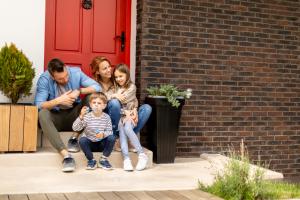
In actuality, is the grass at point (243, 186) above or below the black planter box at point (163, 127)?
below

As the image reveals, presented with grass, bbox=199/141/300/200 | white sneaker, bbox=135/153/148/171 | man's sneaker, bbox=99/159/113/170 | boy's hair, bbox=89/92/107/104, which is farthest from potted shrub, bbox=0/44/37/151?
grass, bbox=199/141/300/200

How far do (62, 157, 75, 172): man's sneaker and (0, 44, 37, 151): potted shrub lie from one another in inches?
17.8

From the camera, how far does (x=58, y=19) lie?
543 centimetres

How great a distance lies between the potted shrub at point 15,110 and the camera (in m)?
4.42

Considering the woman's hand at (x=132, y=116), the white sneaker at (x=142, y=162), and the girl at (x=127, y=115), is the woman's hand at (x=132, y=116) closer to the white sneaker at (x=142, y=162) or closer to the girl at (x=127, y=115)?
the girl at (x=127, y=115)

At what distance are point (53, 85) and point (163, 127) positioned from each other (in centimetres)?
Answer: 132

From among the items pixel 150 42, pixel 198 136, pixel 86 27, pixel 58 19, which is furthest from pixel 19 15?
pixel 198 136

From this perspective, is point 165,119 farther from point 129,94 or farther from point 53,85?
point 53,85

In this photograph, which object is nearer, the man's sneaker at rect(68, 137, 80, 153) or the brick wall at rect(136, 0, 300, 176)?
the man's sneaker at rect(68, 137, 80, 153)

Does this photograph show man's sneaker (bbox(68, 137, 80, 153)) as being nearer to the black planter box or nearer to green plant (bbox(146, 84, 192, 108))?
the black planter box

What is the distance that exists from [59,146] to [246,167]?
1.85 meters

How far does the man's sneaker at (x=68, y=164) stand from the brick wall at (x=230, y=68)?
1.49 metres

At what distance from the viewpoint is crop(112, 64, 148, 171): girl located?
180 inches

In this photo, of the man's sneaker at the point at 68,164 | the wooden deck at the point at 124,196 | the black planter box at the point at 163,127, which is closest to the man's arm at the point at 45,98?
the man's sneaker at the point at 68,164
